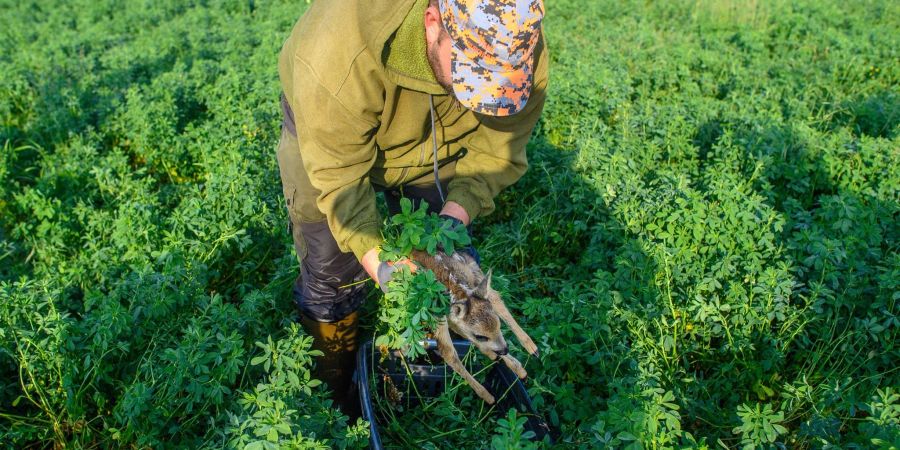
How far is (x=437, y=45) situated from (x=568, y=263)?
6.85 feet

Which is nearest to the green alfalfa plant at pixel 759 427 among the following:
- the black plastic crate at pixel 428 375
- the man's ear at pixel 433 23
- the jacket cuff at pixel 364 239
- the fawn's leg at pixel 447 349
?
the black plastic crate at pixel 428 375

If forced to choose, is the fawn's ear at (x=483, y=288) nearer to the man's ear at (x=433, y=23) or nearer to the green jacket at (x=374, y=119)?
the green jacket at (x=374, y=119)

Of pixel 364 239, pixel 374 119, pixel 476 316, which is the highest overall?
pixel 374 119

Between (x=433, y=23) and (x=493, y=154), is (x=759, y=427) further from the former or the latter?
(x=433, y=23)

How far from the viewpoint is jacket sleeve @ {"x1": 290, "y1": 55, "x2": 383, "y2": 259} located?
231 cm

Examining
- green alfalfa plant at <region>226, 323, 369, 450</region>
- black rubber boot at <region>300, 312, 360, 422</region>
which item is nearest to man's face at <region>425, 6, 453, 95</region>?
green alfalfa plant at <region>226, 323, 369, 450</region>

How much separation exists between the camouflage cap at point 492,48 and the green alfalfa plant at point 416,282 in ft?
1.44

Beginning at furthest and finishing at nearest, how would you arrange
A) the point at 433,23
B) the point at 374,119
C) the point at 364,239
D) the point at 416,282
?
1. the point at 364,239
2. the point at 374,119
3. the point at 433,23
4. the point at 416,282

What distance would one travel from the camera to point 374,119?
2.44 m


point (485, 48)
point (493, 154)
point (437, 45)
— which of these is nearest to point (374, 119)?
point (437, 45)

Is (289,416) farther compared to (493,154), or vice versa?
(493,154)

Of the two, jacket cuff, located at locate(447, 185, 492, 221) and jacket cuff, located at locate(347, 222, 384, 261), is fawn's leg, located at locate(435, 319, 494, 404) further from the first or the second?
jacket cuff, located at locate(447, 185, 492, 221)

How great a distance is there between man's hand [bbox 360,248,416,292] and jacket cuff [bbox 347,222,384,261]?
2 centimetres

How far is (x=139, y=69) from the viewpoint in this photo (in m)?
6.96
